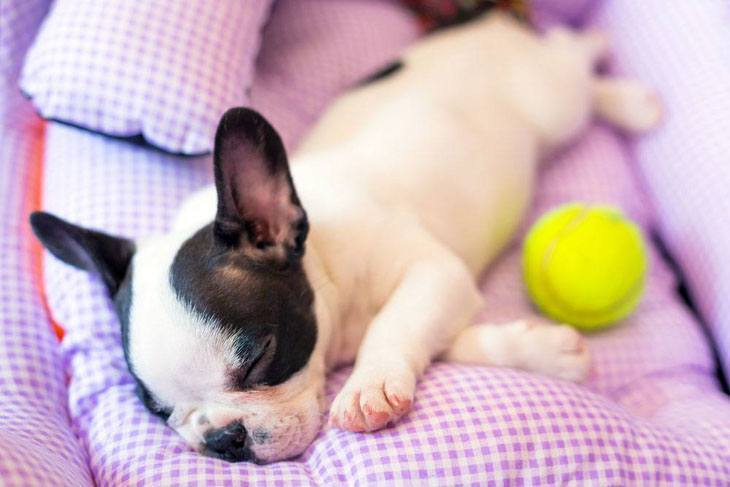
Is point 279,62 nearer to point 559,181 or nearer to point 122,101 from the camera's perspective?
point 122,101

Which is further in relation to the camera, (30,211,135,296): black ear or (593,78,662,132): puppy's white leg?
(593,78,662,132): puppy's white leg

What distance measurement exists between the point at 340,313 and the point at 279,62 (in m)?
1.28

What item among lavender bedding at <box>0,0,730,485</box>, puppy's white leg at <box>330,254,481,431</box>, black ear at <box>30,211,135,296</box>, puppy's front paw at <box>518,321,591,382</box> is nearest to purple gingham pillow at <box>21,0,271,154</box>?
lavender bedding at <box>0,0,730,485</box>

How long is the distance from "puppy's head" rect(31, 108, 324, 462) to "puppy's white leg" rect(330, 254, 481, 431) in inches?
4.8

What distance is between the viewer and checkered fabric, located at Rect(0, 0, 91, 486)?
1457 mm

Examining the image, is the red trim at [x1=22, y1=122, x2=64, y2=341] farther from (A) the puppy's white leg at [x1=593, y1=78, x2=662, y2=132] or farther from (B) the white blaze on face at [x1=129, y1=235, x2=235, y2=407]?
(A) the puppy's white leg at [x1=593, y1=78, x2=662, y2=132]

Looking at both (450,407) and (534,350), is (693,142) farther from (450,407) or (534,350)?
(450,407)

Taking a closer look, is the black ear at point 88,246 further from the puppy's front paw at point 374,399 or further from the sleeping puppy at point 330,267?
the puppy's front paw at point 374,399

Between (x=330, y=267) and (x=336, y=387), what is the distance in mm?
276

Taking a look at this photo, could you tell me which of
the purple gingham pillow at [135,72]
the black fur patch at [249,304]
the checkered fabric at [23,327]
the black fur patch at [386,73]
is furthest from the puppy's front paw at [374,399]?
the black fur patch at [386,73]

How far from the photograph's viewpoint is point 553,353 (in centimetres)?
177

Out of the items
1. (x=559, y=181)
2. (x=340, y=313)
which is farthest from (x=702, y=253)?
(x=340, y=313)

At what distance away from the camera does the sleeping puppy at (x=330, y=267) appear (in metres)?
1.53

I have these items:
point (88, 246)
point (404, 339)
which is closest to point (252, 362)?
point (404, 339)
